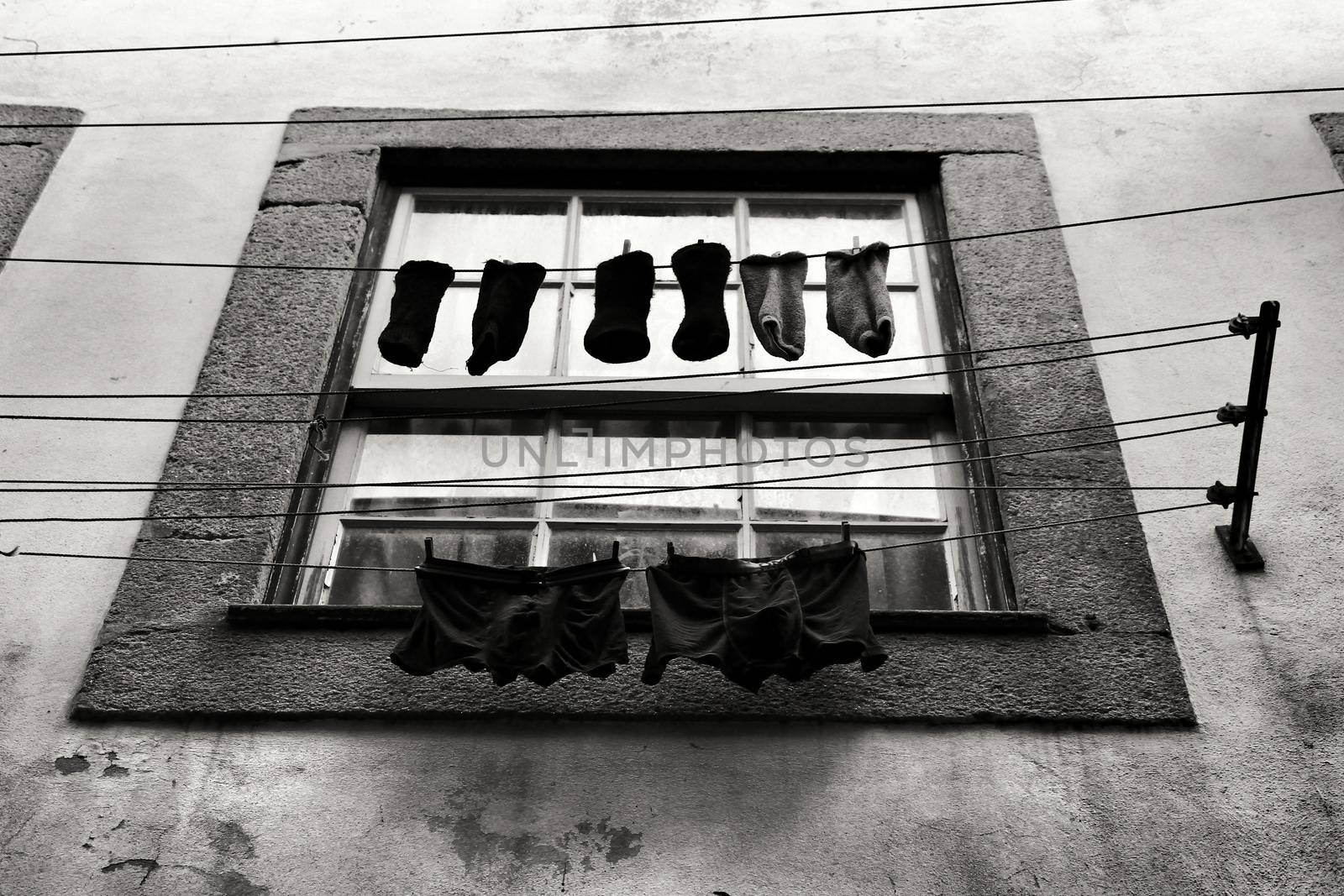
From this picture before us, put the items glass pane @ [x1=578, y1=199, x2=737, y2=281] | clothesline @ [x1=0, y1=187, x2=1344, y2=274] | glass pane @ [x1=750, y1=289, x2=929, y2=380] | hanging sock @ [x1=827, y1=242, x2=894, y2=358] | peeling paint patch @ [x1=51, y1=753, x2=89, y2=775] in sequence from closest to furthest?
peeling paint patch @ [x1=51, y1=753, x2=89, y2=775] → hanging sock @ [x1=827, y1=242, x2=894, y2=358] → clothesline @ [x1=0, y1=187, x2=1344, y2=274] → glass pane @ [x1=750, y1=289, x2=929, y2=380] → glass pane @ [x1=578, y1=199, x2=737, y2=281]

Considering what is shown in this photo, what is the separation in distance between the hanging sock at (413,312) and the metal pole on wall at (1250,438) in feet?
8.72

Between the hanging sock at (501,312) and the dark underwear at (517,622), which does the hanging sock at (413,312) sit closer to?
the hanging sock at (501,312)

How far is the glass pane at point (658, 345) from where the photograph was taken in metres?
5.30

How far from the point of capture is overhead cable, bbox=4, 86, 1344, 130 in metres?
6.04

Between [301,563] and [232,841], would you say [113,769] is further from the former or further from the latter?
[301,563]

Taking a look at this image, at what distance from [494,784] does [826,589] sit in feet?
3.89

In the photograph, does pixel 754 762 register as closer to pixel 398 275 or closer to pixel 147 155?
pixel 398 275

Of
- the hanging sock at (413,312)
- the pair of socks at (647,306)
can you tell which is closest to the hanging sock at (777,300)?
the pair of socks at (647,306)

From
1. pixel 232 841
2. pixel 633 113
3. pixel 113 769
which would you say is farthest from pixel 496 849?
pixel 633 113

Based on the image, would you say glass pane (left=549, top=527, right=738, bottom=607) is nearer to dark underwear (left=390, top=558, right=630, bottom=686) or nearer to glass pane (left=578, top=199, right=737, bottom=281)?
dark underwear (left=390, top=558, right=630, bottom=686)

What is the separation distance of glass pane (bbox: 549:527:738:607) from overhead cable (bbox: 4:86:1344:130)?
2.25m

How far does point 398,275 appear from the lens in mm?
4512

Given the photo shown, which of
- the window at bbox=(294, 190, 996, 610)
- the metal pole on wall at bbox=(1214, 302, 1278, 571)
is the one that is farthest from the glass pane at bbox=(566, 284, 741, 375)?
the metal pole on wall at bbox=(1214, 302, 1278, 571)

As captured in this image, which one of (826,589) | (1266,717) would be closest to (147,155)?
(826,589)
